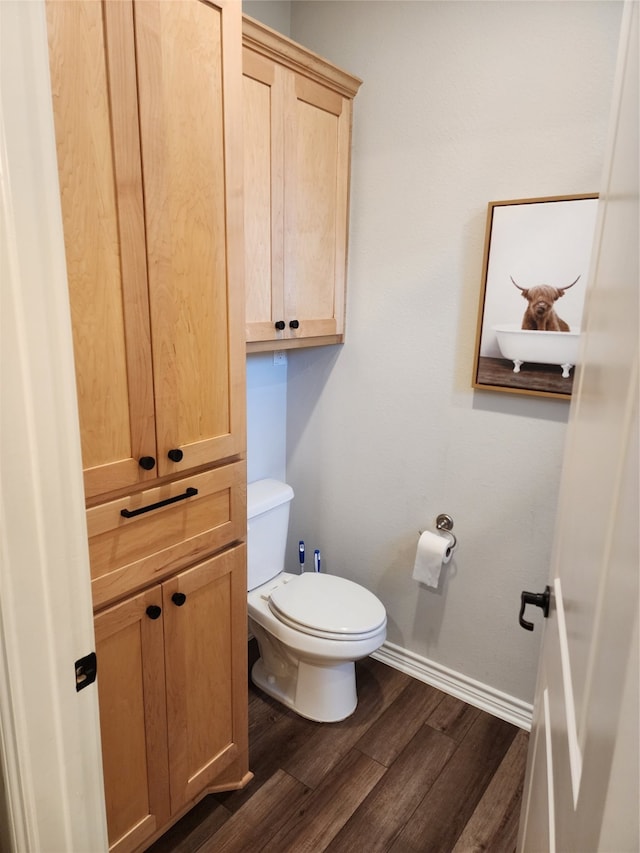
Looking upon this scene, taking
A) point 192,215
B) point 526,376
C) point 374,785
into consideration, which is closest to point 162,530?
point 192,215

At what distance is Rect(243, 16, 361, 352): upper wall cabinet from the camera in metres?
1.67

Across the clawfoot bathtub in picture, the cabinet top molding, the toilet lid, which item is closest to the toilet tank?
the toilet lid

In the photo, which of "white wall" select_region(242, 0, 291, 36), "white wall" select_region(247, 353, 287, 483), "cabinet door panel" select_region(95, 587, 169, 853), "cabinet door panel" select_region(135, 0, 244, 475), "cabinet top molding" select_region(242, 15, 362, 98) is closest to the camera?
"cabinet door panel" select_region(135, 0, 244, 475)

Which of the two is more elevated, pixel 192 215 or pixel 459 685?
pixel 192 215

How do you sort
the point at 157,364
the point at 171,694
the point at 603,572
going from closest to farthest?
the point at 603,572, the point at 157,364, the point at 171,694

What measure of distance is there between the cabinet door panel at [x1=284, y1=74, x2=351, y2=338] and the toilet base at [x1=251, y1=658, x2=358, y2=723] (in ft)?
3.97

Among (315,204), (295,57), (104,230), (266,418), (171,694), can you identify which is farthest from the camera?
(266,418)

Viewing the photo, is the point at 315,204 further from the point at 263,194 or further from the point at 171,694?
the point at 171,694

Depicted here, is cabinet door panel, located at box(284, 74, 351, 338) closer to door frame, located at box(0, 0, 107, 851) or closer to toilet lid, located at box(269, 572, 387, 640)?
toilet lid, located at box(269, 572, 387, 640)

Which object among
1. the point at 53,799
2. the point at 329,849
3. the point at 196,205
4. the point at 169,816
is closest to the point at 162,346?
the point at 196,205

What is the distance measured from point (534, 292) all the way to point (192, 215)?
1095 mm

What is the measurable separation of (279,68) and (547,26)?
2.62ft

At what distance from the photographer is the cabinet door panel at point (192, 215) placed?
114 centimetres

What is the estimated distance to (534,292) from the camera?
5.75ft
